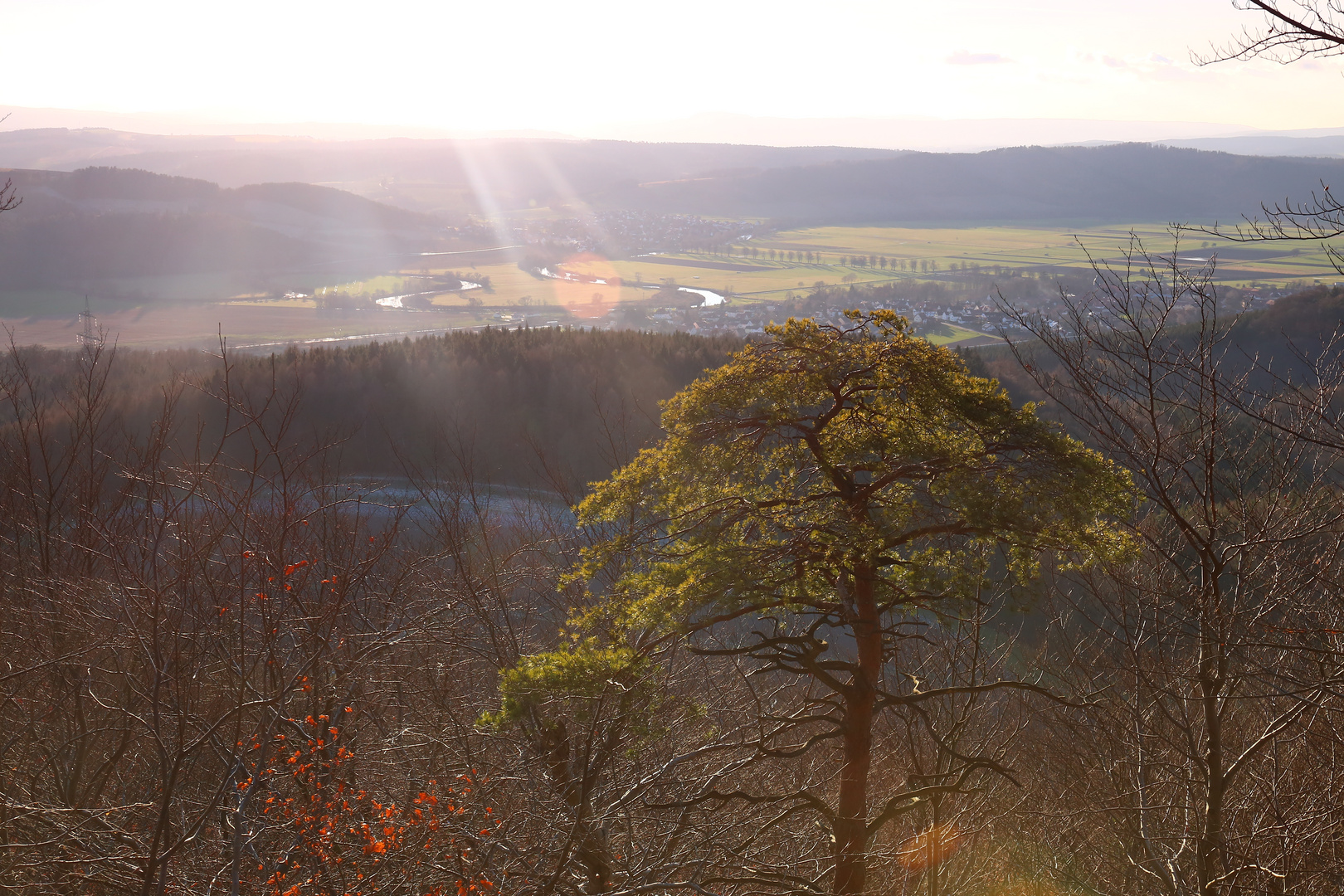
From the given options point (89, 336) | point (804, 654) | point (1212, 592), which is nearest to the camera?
point (1212, 592)

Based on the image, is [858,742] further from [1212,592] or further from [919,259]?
[919,259]

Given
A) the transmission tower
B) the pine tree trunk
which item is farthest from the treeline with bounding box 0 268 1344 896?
the transmission tower

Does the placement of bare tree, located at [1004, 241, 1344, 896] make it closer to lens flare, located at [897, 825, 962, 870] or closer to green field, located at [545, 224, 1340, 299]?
lens flare, located at [897, 825, 962, 870]

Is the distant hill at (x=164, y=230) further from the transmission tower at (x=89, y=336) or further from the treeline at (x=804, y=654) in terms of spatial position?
the treeline at (x=804, y=654)

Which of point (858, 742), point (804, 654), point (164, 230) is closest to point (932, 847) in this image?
point (858, 742)

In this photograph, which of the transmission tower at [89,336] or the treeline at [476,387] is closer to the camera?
the transmission tower at [89,336]

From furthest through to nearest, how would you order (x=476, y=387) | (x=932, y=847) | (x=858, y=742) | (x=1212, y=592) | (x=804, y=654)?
(x=476, y=387) < (x=932, y=847) < (x=858, y=742) < (x=804, y=654) < (x=1212, y=592)

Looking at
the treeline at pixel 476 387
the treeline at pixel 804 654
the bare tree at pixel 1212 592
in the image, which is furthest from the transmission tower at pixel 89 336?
the treeline at pixel 476 387

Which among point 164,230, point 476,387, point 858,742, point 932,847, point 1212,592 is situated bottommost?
point 932,847
